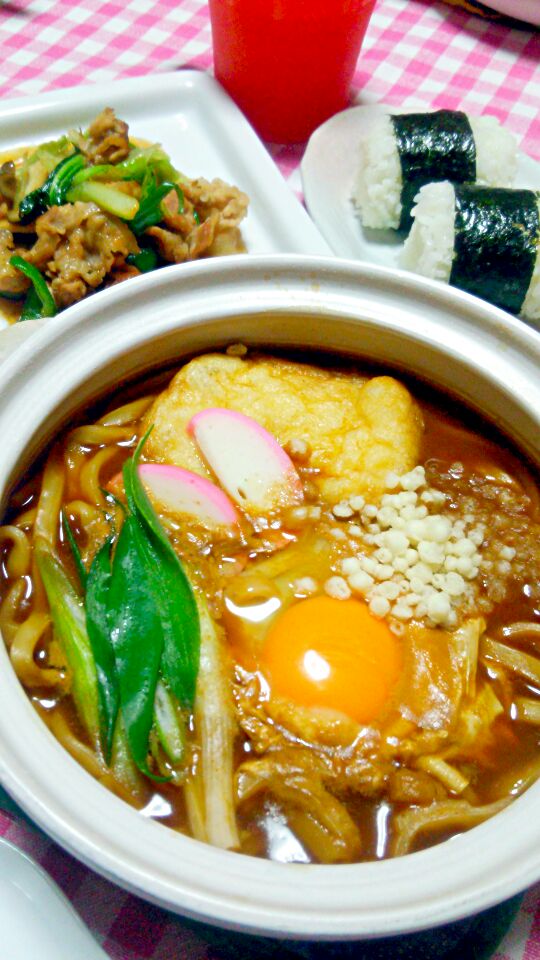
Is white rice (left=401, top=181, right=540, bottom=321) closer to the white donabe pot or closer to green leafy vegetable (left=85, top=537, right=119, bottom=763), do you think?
the white donabe pot

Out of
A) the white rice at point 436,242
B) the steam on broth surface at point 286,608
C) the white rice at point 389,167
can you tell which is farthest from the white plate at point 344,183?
the steam on broth surface at point 286,608

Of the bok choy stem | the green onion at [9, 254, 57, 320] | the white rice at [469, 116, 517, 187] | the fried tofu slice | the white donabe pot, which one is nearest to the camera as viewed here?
the white donabe pot

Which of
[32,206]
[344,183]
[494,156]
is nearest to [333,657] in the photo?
[32,206]

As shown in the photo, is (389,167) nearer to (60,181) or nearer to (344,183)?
(344,183)

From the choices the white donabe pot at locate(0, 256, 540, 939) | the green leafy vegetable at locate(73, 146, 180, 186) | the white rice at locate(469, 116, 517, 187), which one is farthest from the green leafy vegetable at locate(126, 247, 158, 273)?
the white rice at locate(469, 116, 517, 187)

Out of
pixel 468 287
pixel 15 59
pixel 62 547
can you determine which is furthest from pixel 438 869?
pixel 15 59
